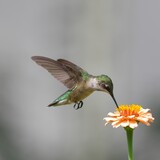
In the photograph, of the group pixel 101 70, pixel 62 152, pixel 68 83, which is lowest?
pixel 62 152

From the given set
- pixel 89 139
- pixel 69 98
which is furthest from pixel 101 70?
pixel 69 98

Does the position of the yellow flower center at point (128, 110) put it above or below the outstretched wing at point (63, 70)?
below

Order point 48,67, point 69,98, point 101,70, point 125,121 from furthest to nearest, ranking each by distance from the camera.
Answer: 1. point 101,70
2. point 69,98
3. point 48,67
4. point 125,121

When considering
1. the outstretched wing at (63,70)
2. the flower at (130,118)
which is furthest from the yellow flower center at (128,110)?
the outstretched wing at (63,70)

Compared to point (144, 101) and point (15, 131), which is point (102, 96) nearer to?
point (144, 101)

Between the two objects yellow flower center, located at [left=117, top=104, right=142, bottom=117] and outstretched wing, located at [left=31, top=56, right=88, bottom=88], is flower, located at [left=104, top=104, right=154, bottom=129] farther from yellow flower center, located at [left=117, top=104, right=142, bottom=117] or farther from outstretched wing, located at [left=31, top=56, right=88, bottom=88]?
outstretched wing, located at [left=31, top=56, right=88, bottom=88]

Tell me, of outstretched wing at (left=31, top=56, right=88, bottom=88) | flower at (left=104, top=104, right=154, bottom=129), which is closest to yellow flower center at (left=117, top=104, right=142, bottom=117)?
flower at (left=104, top=104, right=154, bottom=129)

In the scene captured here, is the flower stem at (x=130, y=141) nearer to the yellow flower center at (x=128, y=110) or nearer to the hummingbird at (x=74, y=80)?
the yellow flower center at (x=128, y=110)

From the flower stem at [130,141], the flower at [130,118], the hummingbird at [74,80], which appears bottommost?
the flower stem at [130,141]
